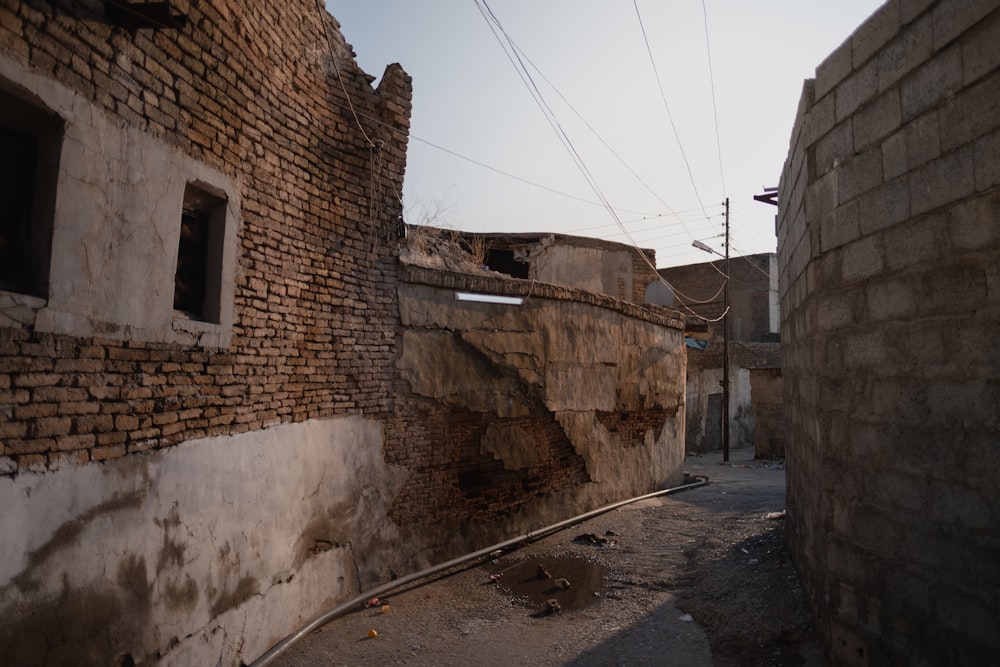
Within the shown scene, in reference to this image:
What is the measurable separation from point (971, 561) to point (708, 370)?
19.2m

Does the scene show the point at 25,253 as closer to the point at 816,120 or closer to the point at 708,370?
the point at 816,120

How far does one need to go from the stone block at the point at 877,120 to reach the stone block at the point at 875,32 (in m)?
0.29

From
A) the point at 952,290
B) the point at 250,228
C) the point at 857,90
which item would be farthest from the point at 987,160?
the point at 250,228

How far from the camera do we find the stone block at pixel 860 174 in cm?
335

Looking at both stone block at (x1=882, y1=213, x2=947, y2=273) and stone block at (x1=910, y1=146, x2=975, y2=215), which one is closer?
stone block at (x1=910, y1=146, x2=975, y2=215)

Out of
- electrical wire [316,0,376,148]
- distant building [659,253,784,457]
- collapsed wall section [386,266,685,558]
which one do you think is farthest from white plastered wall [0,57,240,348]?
distant building [659,253,784,457]

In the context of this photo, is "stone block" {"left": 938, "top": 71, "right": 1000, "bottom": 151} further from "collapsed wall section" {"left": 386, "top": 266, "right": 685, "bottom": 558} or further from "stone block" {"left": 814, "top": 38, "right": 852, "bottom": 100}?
"collapsed wall section" {"left": 386, "top": 266, "right": 685, "bottom": 558}

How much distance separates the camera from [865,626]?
338 centimetres

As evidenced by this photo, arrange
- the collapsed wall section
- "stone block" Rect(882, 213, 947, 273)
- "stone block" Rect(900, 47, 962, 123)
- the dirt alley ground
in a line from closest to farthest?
"stone block" Rect(900, 47, 962, 123)
"stone block" Rect(882, 213, 947, 273)
the dirt alley ground
the collapsed wall section

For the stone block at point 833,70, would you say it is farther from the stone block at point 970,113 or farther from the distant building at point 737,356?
the distant building at point 737,356

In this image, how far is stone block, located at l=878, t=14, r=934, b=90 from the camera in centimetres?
298

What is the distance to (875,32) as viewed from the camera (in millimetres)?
3359

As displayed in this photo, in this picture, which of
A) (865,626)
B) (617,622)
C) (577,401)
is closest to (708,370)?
(577,401)

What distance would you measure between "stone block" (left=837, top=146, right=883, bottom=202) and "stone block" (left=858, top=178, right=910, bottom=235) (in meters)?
0.06
